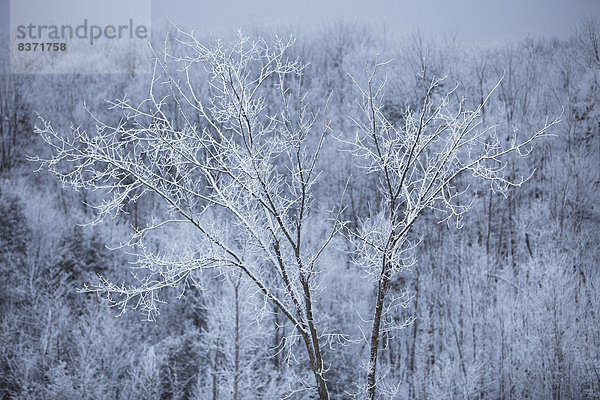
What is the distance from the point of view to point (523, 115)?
81.8ft

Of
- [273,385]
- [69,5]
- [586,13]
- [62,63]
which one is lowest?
[273,385]

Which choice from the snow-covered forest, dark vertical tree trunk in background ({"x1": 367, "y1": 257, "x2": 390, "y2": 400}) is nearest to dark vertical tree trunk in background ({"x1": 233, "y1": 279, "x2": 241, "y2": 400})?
the snow-covered forest

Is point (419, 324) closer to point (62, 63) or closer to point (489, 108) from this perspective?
point (489, 108)

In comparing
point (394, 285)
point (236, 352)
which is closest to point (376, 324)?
point (236, 352)

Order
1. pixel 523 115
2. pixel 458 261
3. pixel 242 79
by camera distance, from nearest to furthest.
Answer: pixel 242 79
pixel 458 261
pixel 523 115

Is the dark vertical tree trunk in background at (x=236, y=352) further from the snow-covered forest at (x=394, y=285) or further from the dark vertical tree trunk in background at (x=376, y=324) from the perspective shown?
the dark vertical tree trunk in background at (x=376, y=324)

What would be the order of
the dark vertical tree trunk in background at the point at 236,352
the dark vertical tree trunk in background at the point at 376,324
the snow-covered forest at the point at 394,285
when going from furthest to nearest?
1. the snow-covered forest at the point at 394,285
2. the dark vertical tree trunk in background at the point at 236,352
3. the dark vertical tree trunk in background at the point at 376,324

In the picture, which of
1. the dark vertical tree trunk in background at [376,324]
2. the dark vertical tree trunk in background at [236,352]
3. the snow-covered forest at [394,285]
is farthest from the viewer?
the snow-covered forest at [394,285]

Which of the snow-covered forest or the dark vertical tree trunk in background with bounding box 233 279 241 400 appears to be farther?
the snow-covered forest

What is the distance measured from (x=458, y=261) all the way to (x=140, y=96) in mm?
22792

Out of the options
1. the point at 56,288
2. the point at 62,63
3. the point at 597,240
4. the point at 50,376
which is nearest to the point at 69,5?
the point at 62,63

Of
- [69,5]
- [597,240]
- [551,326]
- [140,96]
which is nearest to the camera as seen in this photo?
[551,326]

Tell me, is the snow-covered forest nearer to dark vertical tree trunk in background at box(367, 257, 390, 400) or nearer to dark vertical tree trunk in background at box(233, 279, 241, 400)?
dark vertical tree trunk in background at box(233, 279, 241, 400)

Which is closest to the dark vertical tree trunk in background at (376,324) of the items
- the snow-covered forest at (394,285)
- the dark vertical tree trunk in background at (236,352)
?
the snow-covered forest at (394,285)
